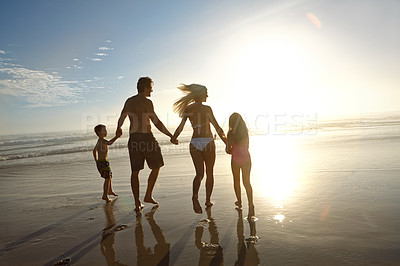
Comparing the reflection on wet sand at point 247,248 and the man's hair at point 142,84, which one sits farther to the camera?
the man's hair at point 142,84

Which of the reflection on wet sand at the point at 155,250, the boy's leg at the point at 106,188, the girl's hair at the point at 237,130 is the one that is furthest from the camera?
the boy's leg at the point at 106,188

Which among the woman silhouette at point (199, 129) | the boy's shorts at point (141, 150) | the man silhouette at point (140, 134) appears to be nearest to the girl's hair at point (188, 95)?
the woman silhouette at point (199, 129)

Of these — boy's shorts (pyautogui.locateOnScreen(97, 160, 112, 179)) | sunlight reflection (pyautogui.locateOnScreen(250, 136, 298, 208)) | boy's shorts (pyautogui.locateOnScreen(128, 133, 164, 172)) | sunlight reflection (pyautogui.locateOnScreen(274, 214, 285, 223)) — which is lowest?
sunlight reflection (pyautogui.locateOnScreen(274, 214, 285, 223))

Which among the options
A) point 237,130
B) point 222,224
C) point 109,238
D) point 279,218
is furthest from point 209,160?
point 109,238

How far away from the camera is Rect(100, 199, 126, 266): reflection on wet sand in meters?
3.14

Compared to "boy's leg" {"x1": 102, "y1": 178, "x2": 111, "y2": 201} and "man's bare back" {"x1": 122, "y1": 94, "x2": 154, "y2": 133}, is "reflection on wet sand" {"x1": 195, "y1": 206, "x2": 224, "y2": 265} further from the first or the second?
"boy's leg" {"x1": 102, "y1": 178, "x2": 111, "y2": 201}

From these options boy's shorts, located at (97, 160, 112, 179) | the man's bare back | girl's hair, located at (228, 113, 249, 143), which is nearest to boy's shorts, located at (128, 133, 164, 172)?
the man's bare back

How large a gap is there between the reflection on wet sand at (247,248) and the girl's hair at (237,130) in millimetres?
1505

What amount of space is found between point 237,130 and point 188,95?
1191 mm

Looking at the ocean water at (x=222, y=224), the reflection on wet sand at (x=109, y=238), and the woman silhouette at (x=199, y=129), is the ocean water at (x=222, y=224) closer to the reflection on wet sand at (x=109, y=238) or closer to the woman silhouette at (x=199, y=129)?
the reflection on wet sand at (x=109, y=238)

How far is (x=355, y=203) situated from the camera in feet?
15.3

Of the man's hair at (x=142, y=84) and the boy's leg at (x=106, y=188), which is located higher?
the man's hair at (x=142, y=84)

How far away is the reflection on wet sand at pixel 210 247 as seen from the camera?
2.93 m

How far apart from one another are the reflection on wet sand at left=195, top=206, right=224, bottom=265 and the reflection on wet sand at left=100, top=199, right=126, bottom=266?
964 mm
